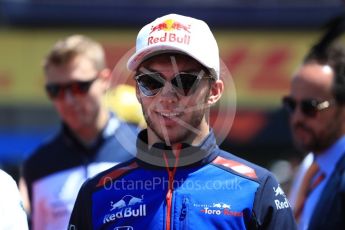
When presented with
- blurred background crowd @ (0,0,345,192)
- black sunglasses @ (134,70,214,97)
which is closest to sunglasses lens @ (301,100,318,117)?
black sunglasses @ (134,70,214,97)

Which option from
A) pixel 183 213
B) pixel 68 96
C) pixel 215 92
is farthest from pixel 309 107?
pixel 183 213

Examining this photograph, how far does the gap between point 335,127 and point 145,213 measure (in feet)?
6.31

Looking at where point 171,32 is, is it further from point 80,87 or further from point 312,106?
point 80,87

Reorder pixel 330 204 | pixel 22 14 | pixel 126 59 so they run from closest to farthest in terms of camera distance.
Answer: pixel 126 59 < pixel 330 204 < pixel 22 14

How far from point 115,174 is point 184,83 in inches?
18.1

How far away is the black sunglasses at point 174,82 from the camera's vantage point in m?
3.21

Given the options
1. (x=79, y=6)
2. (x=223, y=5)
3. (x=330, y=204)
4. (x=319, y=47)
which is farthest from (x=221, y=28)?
(x=330, y=204)

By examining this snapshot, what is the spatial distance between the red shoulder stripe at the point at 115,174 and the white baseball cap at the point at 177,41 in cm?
39

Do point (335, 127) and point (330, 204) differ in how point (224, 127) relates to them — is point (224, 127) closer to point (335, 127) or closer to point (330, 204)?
point (330, 204)

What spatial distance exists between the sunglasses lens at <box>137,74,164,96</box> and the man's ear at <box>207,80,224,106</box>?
8.6 inches

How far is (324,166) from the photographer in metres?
4.73

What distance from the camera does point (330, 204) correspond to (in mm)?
4008

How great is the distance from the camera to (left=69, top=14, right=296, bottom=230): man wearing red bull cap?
3174 millimetres

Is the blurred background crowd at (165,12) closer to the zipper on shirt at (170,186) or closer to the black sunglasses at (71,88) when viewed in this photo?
the black sunglasses at (71,88)
